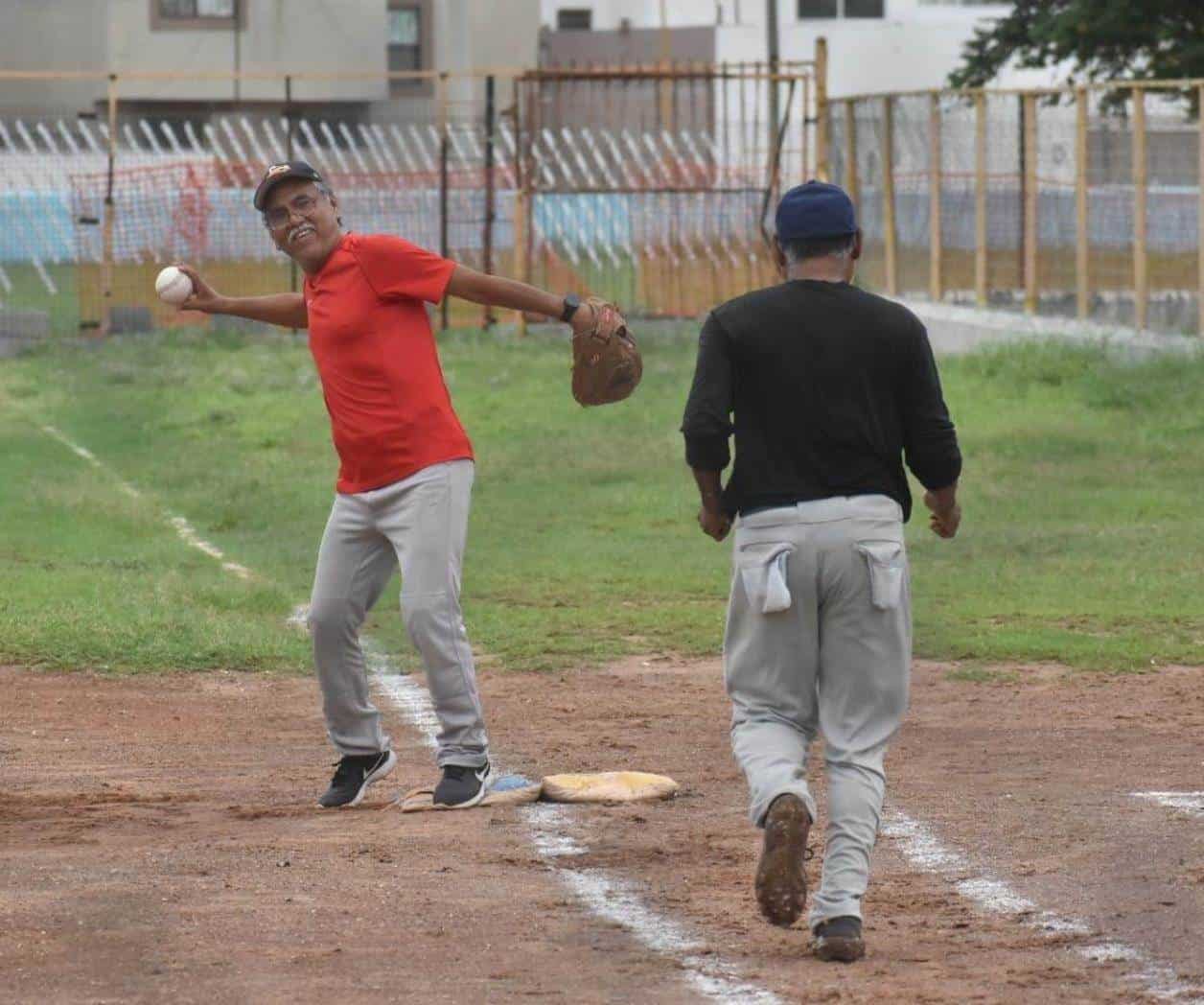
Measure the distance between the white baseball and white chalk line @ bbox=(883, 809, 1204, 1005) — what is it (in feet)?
9.07

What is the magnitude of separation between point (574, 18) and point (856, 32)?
6.91 metres

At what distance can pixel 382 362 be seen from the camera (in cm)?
741

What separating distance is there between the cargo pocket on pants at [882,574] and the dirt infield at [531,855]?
2.72 ft

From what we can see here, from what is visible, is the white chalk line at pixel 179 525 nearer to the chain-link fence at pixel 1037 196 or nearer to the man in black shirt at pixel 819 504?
the man in black shirt at pixel 819 504

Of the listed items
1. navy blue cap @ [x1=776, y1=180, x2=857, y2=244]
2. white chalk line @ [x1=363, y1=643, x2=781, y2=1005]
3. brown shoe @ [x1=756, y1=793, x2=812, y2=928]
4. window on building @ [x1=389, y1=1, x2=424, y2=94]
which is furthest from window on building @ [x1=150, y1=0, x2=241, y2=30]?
brown shoe @ [x1=756, y1=793, x2=812, y2=928]

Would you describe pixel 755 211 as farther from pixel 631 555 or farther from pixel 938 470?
pixel 938 470

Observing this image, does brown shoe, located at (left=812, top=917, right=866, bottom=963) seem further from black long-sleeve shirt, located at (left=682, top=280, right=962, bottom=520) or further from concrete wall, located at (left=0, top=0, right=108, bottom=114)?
concrete wall, located at (left=0, top=0, right=108, bottom=114)

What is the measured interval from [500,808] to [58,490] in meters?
9.21

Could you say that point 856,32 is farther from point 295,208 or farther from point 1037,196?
point 295,208

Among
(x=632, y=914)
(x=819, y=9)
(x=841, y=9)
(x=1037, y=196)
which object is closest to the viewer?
(x=632, y=914)

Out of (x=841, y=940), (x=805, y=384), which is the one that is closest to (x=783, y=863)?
(x=841, y=940)

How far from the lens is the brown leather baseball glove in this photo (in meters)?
7.42

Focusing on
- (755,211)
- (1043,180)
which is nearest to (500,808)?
(1043,180)

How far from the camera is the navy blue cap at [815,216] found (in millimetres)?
5754
